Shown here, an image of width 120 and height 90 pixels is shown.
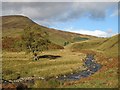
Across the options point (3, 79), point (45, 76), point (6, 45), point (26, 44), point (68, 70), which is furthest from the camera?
point (6, 45)

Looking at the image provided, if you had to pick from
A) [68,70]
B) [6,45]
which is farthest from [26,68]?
[6,45]

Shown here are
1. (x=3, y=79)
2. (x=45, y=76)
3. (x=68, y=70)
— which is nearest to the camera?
(x=3, y=79)

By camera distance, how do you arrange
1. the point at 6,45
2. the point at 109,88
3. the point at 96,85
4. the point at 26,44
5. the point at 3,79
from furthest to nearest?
1. the point at 6,45
2. the point at 26,44
3. the point at 3,79
4. the point at 96,85
5. the point at 109,88

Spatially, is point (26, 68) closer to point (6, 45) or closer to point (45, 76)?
point (45, 76)

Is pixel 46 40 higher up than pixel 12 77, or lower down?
higher up

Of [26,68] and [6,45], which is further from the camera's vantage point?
[6,45]

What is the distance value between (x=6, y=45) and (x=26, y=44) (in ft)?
226

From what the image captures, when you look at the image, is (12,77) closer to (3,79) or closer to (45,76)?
(3,79)

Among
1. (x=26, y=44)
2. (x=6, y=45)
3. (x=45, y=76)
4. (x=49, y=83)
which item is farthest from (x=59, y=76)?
(x=6, y=45)

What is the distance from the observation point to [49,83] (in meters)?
28.5

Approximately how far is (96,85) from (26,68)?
2590 cm

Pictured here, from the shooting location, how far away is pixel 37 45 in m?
69.8

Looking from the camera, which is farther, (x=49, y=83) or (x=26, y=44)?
(x=26, y=44)

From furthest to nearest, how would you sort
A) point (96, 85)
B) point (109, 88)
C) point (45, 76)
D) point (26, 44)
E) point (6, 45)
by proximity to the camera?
point (6, 45)
point (26, 44)
point (45, 76)
point (96, 85)
point (109, 88)
